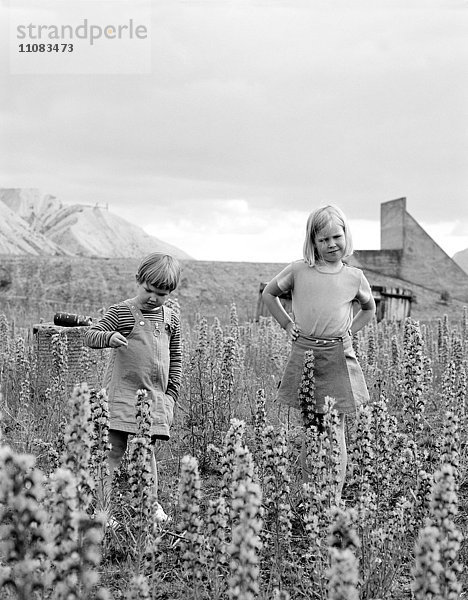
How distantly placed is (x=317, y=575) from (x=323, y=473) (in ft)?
1.70

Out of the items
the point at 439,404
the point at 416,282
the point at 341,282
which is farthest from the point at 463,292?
the point at 341,282

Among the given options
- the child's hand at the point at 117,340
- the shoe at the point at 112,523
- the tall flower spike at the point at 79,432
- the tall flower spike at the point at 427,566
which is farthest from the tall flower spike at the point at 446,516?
the child's hand at the point at 117,340

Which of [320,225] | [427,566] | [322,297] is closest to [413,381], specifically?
[322,297]

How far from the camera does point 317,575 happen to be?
345cm

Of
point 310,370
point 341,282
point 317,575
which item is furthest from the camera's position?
point 341,282

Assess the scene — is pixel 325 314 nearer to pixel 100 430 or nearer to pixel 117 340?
pixel 117 340

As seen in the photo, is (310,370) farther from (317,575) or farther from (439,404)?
(439,404)

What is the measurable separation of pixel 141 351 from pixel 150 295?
40cm

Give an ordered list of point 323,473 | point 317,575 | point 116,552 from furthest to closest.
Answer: point 116,552 < point 323,473 < point 317,575

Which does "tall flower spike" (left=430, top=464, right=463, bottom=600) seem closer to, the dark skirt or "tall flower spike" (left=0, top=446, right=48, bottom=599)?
"tall flower spike" (left=0, top=446, right=48, bottom=599)

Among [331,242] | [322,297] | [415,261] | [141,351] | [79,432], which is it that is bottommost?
[79,432]

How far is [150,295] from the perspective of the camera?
480 centimetres

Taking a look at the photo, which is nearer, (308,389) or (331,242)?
(308,389)

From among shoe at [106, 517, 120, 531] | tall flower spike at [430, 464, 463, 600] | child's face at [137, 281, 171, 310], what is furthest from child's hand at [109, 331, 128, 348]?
tall flower spike at [430, 464, 463, 600]
